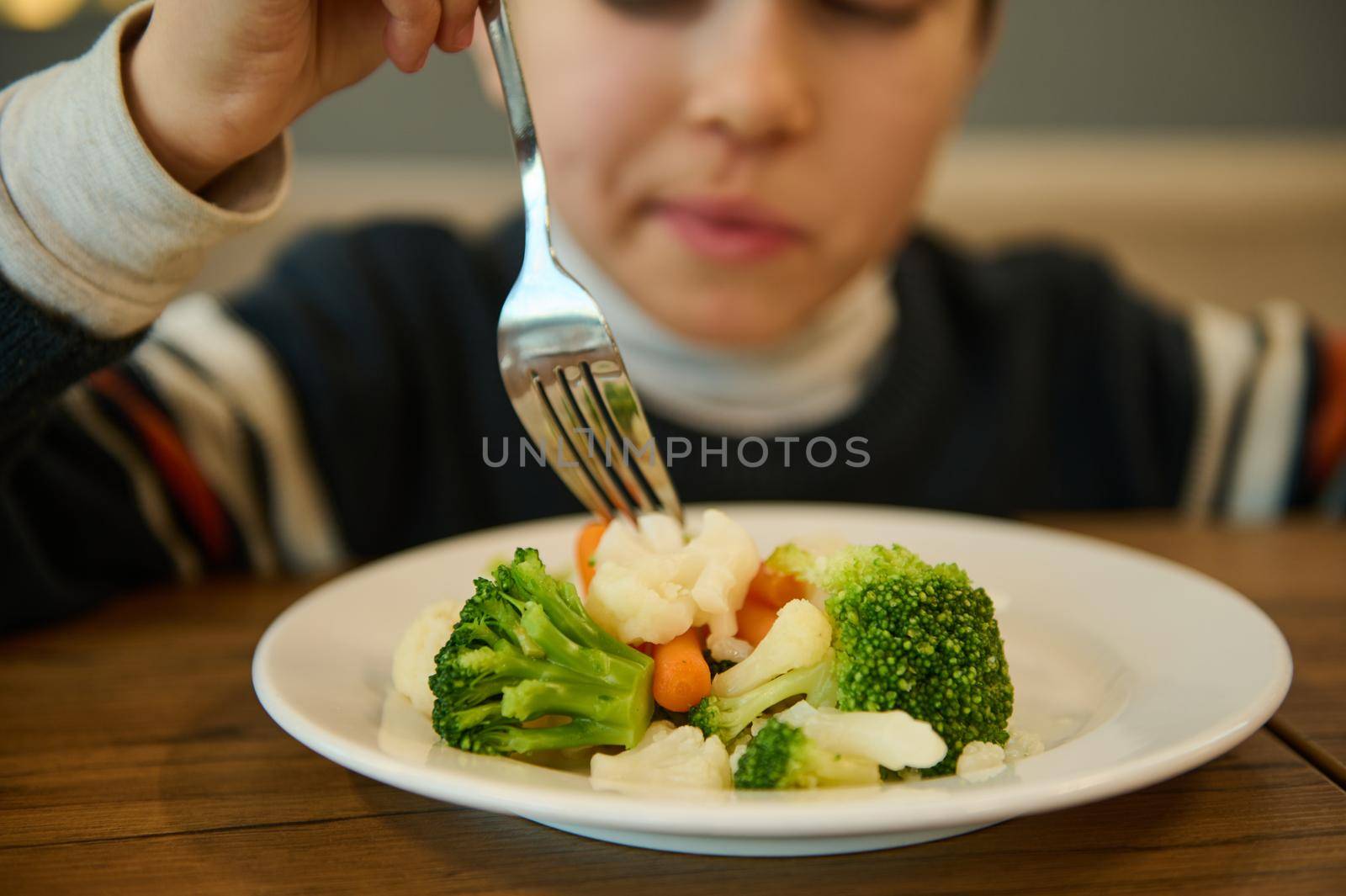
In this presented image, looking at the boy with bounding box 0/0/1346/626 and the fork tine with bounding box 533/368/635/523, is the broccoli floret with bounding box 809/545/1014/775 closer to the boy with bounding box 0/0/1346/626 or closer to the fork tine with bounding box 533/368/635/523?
the fork tine with bounding box 533/368/635/523

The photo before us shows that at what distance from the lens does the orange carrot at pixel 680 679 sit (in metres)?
0.58

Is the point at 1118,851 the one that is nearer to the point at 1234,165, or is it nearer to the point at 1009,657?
the point at 1009,657

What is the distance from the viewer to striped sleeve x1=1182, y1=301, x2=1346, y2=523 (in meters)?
1.55

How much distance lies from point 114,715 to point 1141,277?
273 centimetres

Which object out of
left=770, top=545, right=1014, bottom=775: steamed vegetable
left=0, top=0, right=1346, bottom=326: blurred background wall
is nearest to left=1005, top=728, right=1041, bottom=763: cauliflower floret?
left=770, top=545, right=1014, bottom=775: steamed vegetable

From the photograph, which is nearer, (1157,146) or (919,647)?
(919,647)

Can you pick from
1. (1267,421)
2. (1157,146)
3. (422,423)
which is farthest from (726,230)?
(1157,146)

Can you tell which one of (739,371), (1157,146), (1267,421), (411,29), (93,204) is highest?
(411,29)

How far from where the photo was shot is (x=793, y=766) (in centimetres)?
50

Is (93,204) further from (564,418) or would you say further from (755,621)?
(755,621)

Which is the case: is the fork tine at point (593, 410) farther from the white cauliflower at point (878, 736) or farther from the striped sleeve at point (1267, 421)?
the striped sleeve at point (1267, 421)

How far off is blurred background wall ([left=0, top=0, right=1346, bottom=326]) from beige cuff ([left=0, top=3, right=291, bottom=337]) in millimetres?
1786

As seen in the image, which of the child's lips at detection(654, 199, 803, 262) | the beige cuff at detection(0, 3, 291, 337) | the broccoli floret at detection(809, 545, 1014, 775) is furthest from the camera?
the child's lips at detection(654, 199, 803, 262)

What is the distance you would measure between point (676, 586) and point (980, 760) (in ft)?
0.59
